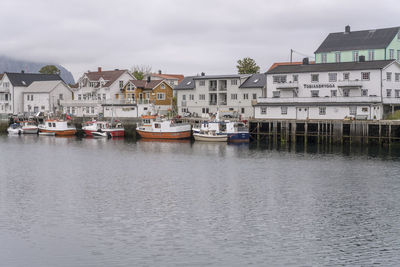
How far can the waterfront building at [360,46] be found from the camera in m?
89.3

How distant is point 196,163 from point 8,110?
80816 millimetres

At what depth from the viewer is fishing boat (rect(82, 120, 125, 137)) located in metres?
93.1

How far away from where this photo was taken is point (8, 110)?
123 m

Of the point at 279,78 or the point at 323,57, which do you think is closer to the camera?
the point at 279,78

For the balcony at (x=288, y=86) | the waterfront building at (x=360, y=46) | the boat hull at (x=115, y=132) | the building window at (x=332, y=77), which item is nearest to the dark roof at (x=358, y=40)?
the waterfront building at (x=360, y=46)

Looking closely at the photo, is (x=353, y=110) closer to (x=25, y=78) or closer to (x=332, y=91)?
(x=332, y=91)

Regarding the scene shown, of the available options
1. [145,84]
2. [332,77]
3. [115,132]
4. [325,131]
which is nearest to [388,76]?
[332,77]

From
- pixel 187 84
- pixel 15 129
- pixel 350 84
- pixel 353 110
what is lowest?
pixel 15 129

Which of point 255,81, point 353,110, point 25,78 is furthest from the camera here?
point 25,78

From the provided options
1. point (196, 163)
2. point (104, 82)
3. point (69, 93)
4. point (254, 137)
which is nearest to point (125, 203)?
point (196, 163)

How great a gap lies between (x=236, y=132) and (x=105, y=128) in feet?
85.5

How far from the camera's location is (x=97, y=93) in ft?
370

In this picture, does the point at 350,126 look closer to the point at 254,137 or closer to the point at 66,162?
the point at 254,137

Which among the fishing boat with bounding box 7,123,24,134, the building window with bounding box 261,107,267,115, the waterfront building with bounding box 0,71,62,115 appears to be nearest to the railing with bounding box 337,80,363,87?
the building window with bounding box 261,107,267,115
